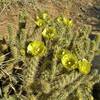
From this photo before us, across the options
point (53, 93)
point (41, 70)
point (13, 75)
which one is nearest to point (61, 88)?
point (53, 93)

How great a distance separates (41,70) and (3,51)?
0.56 meters

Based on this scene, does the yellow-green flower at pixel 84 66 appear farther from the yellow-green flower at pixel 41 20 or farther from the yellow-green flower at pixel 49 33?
the yellow-green flower at pixel 41 20

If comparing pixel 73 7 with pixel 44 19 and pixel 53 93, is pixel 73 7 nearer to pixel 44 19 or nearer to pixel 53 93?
pixel 44 19

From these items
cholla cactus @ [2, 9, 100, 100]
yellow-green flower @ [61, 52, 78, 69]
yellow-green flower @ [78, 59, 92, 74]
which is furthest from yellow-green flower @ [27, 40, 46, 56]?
yellow-green flower @ [78, 59, 92, 74]

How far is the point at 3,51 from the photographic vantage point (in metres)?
3.46

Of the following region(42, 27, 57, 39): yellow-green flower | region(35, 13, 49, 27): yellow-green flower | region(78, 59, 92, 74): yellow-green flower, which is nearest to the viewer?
region(78, 59, 92, 74): yellow-green flower

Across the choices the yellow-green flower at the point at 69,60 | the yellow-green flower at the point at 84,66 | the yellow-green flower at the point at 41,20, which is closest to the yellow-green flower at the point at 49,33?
the yellow-green flower at the point at 41,20

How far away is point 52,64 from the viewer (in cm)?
291

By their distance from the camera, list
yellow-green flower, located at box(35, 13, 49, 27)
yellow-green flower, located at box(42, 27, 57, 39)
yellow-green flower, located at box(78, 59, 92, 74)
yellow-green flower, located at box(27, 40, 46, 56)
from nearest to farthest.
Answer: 1. yellow-green flower, located at box(78, 59, 92, 74)
2. yellow-green flower, located at box(27, 40, 46, 56)
3. yellow-green flower, located at box(42, 27, 57, 39)
4. yellow-green flower, located at box(35, 13, 49, 27)

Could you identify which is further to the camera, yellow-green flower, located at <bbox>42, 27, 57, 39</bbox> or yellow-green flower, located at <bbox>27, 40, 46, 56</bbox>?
yellow-green flower, located at <bbox>42, 27, 57, 39</bbox>

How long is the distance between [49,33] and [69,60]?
0.38 m

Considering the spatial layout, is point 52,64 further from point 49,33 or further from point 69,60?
point 49,33

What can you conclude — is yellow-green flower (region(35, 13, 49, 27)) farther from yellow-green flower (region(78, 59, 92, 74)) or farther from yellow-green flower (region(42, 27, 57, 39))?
yellow-green flower (region(78, 59, 92, 74))

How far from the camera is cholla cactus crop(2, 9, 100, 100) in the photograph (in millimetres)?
2875
